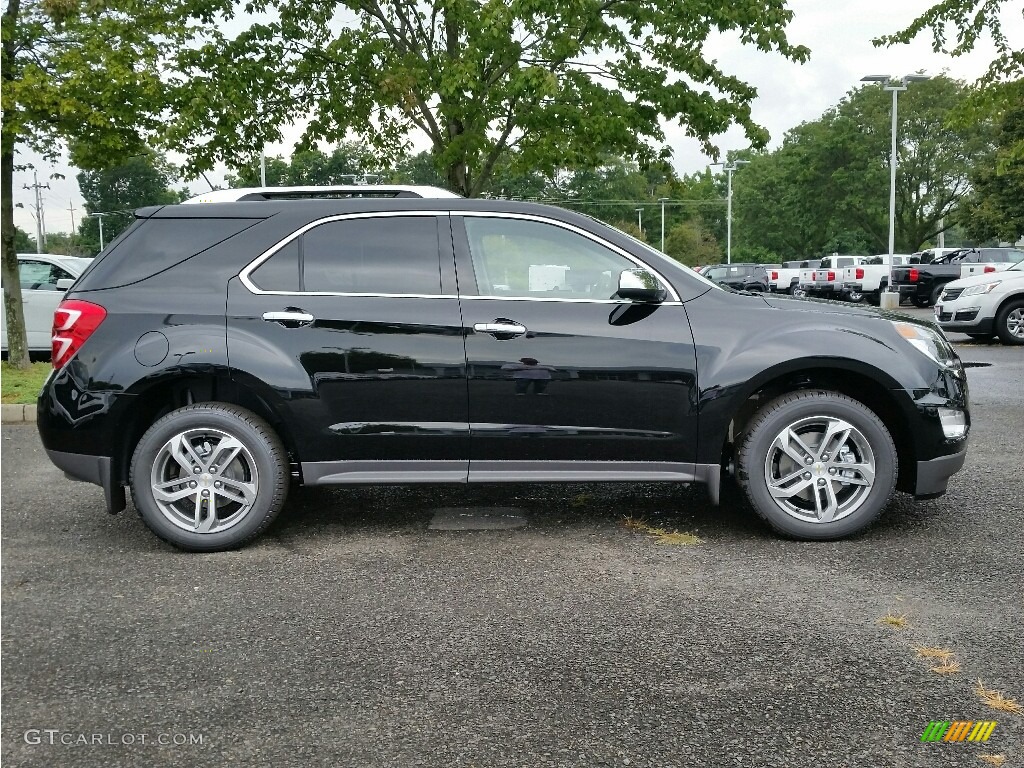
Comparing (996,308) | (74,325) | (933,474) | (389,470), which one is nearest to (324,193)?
(74,325)

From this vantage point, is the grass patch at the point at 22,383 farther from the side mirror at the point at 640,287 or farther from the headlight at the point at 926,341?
the headlight at the point at 926,341

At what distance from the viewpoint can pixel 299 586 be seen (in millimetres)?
4539

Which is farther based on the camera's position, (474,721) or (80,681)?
(80,681)

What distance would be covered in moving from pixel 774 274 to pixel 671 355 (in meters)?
36.4

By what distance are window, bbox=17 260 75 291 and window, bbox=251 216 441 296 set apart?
1105 cm

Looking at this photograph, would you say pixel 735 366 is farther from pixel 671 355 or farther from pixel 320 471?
pixel 320 471

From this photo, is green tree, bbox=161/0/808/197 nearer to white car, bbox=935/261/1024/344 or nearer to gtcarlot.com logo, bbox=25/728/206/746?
white car, bbox=935/261/1024/344

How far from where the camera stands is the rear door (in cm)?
507

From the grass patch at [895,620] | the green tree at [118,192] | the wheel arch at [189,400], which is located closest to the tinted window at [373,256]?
the wheel arch at [189,400]

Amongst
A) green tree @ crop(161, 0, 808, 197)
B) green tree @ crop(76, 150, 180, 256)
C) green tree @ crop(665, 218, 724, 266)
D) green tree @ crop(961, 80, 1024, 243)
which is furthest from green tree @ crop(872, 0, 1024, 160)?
green tree @ crop(76, 150, 180, 256)

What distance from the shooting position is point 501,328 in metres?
5.05

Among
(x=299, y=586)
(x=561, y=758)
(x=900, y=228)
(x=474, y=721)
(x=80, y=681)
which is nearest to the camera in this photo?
(x=561, y=758)

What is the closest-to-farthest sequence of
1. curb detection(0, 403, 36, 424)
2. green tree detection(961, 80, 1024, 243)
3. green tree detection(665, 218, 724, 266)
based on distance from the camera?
curb detection(0, 403, 36, 424)
green tree detection(961, 80, 1024, 243)
green tree detection(665, 218, 724, 266)

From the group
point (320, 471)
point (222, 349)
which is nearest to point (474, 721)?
point (320, 471)
